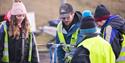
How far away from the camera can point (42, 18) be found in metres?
17.0

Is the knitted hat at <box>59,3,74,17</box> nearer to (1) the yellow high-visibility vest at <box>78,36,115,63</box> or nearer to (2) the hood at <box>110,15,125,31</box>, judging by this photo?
(2) the hood at <box>110,15,125,31</box>

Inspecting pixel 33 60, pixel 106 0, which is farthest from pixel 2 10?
pixel 33 60

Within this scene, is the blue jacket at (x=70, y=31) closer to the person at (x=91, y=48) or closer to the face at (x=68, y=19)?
the face at (x=68, y=19)

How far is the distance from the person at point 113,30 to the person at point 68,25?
55 centimetres

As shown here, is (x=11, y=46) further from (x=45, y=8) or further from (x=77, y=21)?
(x=45, y=8)

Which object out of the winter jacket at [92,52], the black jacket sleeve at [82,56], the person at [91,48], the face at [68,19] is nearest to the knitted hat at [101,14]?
the face at [68,19]

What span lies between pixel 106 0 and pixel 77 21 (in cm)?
1205

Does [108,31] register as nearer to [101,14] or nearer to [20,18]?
[101,14]

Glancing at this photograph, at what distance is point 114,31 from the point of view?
17.5 feet

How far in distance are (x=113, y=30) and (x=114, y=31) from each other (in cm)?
2

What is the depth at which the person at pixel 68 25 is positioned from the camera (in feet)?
19.8

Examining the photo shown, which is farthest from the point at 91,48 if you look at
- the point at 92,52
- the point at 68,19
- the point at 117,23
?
the point at 68,19

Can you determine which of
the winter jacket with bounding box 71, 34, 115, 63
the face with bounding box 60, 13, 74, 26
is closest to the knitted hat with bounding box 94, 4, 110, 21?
the face with bounding box 60, 13, 74, 26

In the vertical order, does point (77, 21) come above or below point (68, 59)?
above
